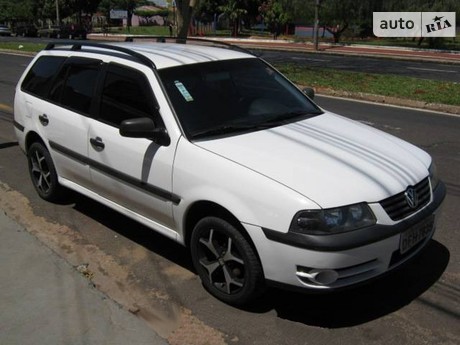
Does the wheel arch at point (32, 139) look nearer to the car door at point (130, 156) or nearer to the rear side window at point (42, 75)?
the rear side window at point (42, 75)

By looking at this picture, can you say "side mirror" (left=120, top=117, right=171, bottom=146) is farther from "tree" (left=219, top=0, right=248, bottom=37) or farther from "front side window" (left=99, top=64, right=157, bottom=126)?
"tree" (left=219, top=0, right=248, bottom=37)

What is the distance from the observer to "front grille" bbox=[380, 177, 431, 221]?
126 inches

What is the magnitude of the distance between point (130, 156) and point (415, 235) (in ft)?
6.75

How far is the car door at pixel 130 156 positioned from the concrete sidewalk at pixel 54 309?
2.20 feet

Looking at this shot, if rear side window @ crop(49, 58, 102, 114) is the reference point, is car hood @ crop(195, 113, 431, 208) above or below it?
below

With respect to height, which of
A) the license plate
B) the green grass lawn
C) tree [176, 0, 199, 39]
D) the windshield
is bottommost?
the license plate

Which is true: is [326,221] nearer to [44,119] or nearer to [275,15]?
[44,119]

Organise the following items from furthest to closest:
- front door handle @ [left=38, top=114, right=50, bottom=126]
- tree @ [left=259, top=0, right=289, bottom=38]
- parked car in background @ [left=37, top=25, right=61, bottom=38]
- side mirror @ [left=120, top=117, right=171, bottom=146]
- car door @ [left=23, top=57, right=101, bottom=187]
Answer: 1. tree @ [left=259, top=0, right=289, bottom=38]
2. parked car in background @ [left=37, top=25, right=61, bottom=38]
3. front door handle @ [left=38, top=114, right=50, bottom=126]
4. car door @ [left=23, top=57, right=101, bottom=187]
5. side mirror @ [left=120, top=117, right=171, bottom=146]

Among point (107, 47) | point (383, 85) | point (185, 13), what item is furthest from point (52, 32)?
point (107, 47)

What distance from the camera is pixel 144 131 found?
375 cm

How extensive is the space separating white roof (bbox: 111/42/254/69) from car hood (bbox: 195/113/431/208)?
2.98 feet

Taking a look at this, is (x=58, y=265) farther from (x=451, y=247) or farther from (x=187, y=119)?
(x=451, y=247)

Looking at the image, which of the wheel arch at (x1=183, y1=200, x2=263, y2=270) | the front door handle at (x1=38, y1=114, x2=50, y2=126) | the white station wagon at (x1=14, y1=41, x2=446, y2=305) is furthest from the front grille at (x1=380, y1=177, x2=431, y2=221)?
the front door handle at (x1=38, y1=114, x2=50, y2=126)

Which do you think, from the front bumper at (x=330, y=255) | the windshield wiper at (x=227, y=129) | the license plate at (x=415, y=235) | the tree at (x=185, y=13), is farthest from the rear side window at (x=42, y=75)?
the tree at (x=185, y=13)
